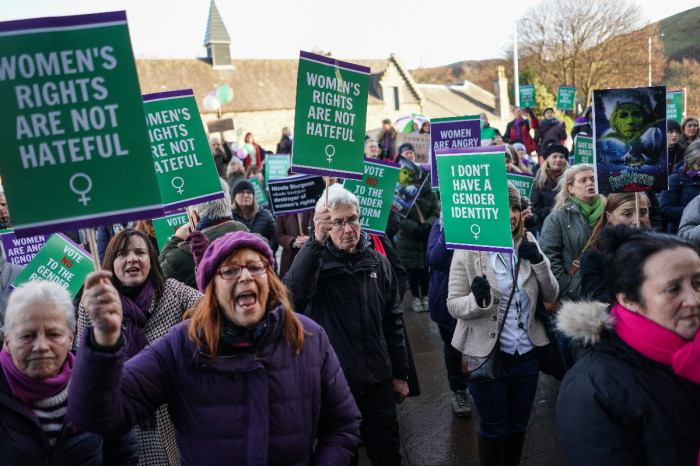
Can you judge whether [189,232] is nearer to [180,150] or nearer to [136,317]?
[180,150]

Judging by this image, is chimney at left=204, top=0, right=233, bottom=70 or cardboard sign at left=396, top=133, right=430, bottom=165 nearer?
cardboard sign at left=396, top=133, right=430, bottom=165

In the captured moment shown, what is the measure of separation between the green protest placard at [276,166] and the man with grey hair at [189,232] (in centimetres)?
407

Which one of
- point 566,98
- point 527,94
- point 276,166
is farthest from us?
point 527,94

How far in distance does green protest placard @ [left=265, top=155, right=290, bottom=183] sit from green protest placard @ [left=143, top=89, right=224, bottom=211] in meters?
4.37

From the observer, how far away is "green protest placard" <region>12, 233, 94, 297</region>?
12.8 ft

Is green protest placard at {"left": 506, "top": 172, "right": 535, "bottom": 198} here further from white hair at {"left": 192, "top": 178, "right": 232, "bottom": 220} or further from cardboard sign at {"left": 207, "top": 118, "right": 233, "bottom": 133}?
cardboard sign at {"left": 207, "top": 118, "right": 233, "bottom": 133}

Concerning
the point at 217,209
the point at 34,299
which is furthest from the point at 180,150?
the point at 34,299

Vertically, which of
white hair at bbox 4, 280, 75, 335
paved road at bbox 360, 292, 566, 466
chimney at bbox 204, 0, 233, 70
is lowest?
paved road at bbox 360, 292, 566, 466

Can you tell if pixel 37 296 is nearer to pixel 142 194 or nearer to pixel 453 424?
pixel 142 194

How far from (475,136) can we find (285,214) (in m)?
2.27

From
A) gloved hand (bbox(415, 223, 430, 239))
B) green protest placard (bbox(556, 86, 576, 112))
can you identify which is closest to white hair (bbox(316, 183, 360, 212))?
gloved hand (bbox(415, 223, 430, 239))

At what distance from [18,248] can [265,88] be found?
38054 millimetres

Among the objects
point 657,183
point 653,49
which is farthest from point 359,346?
point 653,49

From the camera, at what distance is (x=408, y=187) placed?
6.60 metres
